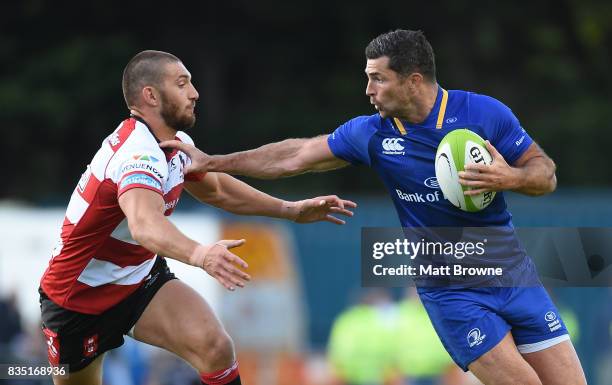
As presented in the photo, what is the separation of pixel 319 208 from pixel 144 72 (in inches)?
56.5

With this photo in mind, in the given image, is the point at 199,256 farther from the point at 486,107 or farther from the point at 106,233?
the point at 486,107

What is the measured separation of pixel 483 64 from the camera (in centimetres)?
2469

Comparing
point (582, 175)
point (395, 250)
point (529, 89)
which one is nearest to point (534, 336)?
point (395, 250)

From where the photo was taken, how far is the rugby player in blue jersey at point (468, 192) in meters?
6.93

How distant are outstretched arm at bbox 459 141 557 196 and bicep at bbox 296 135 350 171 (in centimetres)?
103

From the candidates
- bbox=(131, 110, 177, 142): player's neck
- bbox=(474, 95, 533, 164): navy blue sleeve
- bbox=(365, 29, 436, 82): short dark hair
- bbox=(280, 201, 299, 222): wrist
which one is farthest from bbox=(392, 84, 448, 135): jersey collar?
bbox=(131, 110, 177, 142): player's neck

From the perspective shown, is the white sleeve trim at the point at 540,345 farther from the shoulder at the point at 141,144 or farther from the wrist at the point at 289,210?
the shoulder at the point at 141,144

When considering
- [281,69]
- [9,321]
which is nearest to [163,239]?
[9,321]

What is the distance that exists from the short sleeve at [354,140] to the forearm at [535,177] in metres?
0.97

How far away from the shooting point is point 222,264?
20.2 feet

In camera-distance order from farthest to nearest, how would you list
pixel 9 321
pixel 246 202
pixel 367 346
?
pixel 9 321, pixel 367 346, pixel 246 202

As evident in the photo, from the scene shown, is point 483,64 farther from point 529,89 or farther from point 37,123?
point 37,123

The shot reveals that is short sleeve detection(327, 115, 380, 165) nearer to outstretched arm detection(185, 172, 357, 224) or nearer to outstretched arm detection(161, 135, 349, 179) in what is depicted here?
outstretched arm detection(161, 135, 349, 179)

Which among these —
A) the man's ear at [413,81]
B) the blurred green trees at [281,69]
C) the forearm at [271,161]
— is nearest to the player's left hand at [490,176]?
the man's ear at [413,81]
